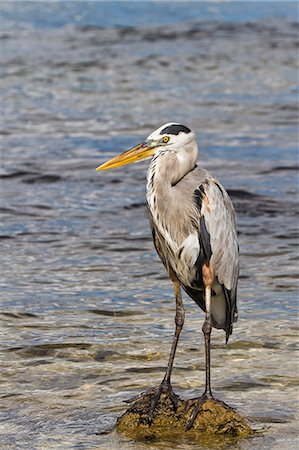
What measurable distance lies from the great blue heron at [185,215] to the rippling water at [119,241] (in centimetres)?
86

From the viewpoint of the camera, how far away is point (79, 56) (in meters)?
28.1

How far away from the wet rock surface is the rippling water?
0.34 feet

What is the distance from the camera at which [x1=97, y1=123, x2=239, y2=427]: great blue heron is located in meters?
6.30

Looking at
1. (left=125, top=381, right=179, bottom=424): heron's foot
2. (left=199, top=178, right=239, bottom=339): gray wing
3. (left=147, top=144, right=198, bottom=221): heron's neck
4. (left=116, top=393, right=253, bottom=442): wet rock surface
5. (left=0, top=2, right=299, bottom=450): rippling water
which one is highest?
(left=147, top=144, right=198, bottom=221): heron's neck

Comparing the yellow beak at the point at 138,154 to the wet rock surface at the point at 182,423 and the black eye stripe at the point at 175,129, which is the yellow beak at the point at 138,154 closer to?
the black eye stripe at the point at 175,129

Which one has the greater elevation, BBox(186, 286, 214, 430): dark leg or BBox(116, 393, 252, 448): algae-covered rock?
BBox(186, 286, 214, 430): dark leg

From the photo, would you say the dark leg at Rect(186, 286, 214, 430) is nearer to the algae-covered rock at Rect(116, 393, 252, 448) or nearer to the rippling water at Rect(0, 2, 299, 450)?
the algae-covered rock at Rect(116, 393, 252, 448)

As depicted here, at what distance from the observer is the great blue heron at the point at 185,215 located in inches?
248

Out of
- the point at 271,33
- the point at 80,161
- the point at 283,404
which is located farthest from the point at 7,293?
the point at 271,33

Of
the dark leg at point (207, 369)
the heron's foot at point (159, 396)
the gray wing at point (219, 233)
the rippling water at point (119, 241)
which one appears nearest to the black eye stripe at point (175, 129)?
the gray wing at point (219, 233)

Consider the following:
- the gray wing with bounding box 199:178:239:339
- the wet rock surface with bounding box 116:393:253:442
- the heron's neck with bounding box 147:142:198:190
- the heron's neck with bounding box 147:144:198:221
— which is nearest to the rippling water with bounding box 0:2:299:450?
the wet rock surface with bounding box 116:393:253:442

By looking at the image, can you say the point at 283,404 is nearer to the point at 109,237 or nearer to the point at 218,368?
the point at 218,368

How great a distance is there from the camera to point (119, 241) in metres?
11.4

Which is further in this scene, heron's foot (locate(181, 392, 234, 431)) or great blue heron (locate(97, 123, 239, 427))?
great blue heron (locate(97, 123, 239, 427))
